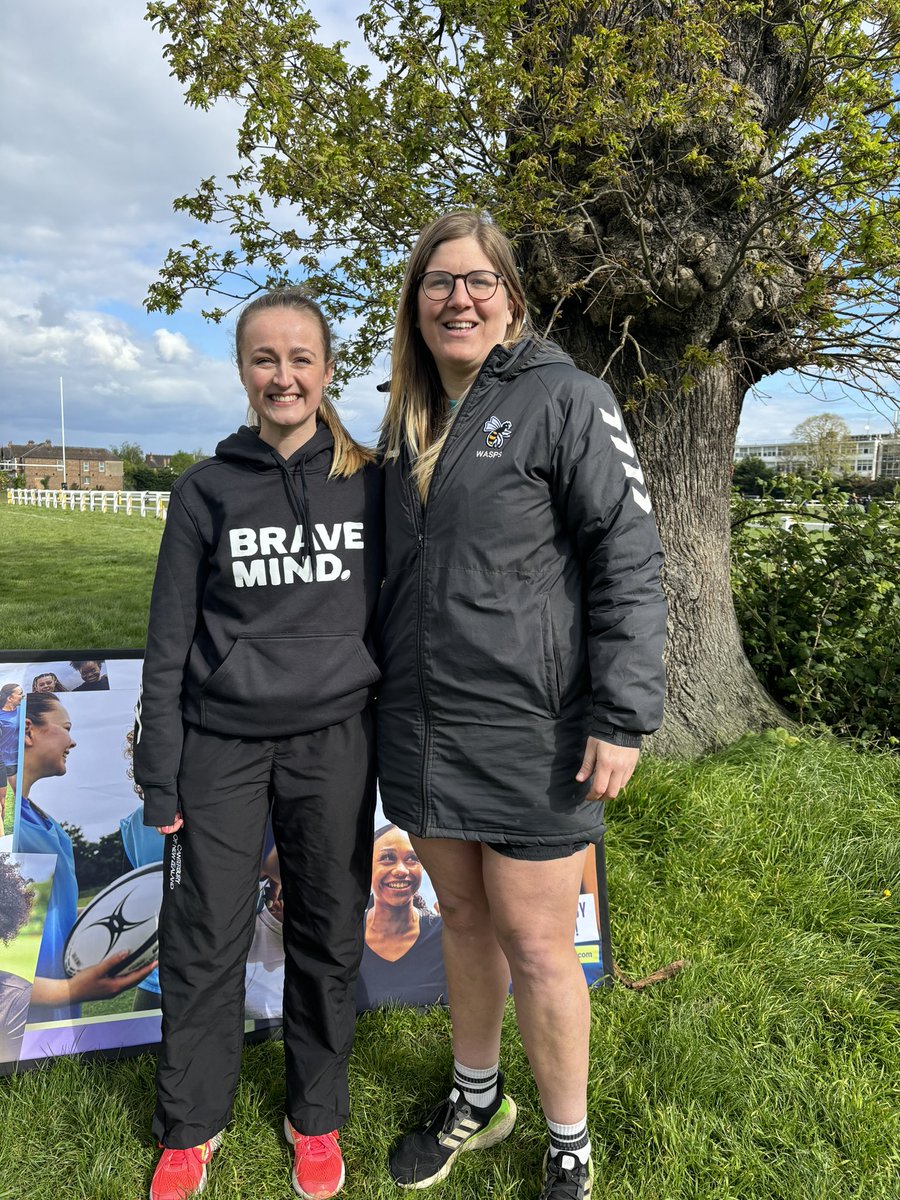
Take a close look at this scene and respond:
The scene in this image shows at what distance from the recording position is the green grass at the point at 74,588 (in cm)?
717

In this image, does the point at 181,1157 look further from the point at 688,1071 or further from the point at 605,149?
the point at 605,149

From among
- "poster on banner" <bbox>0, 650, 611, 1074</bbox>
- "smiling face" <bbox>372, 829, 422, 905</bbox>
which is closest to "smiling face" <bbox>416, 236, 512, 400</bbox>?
"poster on banner" <bbox>0, 650, 611, 1074</bbox>

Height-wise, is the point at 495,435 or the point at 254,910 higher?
the point at 495,435

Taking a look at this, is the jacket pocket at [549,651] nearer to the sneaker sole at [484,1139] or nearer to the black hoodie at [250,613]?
the black hoodie at [250,613]

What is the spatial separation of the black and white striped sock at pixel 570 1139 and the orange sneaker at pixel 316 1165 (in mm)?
572

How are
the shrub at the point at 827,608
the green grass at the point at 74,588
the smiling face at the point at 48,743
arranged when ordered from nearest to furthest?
the smiling face at the point at 48,743, the shrub at the point at 827,608, the green grass at the point at 74,588

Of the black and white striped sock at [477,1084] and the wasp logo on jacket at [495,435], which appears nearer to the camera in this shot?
the wasp logo on jacket at [495,435]

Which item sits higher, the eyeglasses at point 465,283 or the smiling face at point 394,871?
the eyeglasses at point 465,283

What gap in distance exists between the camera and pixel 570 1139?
6.48 ft

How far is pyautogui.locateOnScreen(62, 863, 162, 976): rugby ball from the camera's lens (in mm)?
2529

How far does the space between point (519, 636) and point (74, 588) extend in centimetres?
973

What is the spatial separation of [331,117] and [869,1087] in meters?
4.48

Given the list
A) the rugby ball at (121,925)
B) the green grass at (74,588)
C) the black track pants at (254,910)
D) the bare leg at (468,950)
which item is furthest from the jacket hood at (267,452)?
the green grass at (74,588)

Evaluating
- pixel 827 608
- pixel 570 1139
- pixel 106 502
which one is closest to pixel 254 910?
pixel 570 1139
